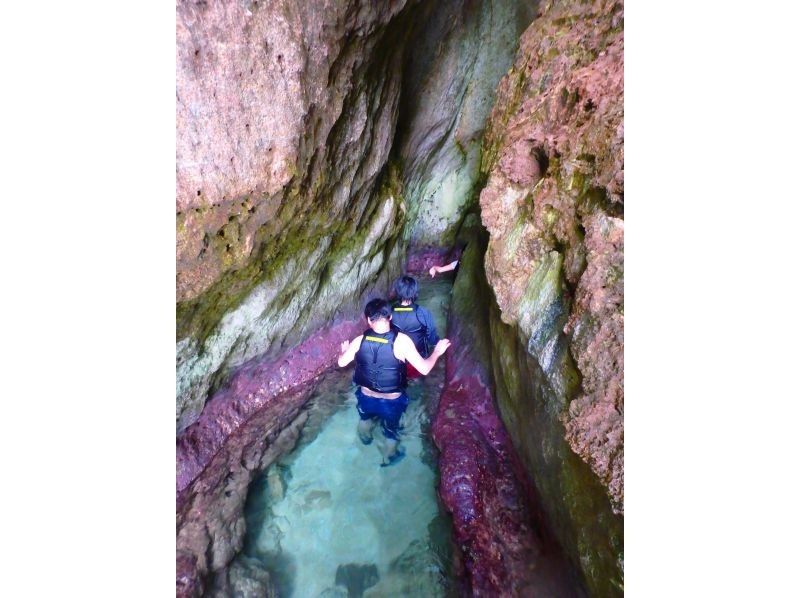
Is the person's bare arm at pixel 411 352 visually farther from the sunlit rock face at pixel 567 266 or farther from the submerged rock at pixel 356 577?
the submerged rock at pixel 356 577

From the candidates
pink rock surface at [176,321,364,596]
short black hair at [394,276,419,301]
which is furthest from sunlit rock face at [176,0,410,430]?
short black hair at [394,276,419,301]

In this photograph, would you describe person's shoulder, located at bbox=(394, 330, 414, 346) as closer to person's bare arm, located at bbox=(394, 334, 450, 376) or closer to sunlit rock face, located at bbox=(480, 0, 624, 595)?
person's bare arm, located at bbox=(394, 334, 450, 376)

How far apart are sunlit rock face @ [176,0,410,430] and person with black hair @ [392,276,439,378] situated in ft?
→ 2.57

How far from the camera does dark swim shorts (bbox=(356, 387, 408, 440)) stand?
152 inches

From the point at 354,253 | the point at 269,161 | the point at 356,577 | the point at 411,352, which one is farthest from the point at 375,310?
the point at 356,577

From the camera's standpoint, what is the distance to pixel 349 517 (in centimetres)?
331

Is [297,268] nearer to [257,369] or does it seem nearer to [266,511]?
[257,369]

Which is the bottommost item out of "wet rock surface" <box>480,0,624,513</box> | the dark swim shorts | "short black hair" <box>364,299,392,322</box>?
the dark swim shorts

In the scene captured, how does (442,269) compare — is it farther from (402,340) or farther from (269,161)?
(269,161)

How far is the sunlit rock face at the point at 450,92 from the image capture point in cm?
503

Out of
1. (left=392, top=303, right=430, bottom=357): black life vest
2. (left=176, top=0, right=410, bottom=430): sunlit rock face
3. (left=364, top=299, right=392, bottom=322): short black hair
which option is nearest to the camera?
(left=176, top=0, right=410, bottom=430): sunlit rock face

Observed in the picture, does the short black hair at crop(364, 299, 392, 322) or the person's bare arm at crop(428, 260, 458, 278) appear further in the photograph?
the person's bare arm at crop(428, 260, 458, 278)

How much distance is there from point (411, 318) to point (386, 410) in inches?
39.5

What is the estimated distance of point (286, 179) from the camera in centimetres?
285
